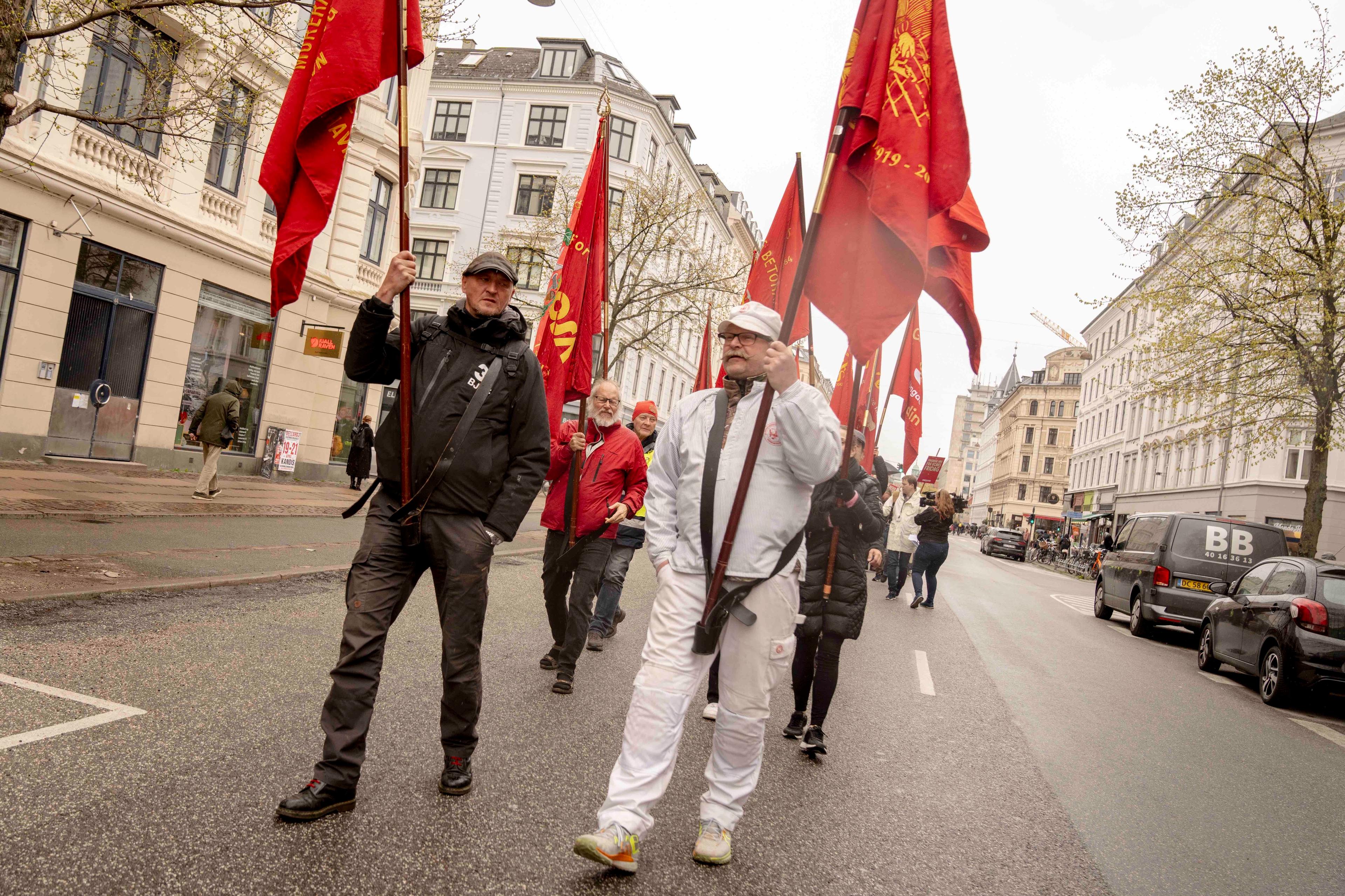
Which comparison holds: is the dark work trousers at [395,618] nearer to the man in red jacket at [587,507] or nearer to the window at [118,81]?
the man in red jacket at [587,507]

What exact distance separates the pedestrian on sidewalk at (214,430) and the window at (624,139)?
30.0 metres

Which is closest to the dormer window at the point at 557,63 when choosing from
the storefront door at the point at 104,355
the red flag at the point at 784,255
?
the storefront door at the point at 104,355

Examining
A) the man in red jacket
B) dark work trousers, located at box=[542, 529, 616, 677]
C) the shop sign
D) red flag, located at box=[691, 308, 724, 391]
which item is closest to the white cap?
the man in red jacket

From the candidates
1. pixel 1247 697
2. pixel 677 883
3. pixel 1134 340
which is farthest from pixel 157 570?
pixel 1134 340

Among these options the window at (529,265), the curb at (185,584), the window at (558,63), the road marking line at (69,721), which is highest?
the window at (558,63)

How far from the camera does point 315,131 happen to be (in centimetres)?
412

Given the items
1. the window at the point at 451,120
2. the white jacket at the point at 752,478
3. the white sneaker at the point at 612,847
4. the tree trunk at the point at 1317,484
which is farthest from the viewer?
the window at the point at 451,120

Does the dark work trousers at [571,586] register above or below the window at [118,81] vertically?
below

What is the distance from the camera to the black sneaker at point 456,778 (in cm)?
375

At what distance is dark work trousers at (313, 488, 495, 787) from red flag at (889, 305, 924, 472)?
958 centimetres

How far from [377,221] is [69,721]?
72.6 feet

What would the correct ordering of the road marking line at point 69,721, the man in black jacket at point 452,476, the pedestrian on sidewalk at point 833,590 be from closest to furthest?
the man in black jacket at point 452,476, the road marking line at point 69,721, the pedestrian on sidewalk at point 833,590

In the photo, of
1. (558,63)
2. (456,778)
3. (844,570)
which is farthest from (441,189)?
(456,778)

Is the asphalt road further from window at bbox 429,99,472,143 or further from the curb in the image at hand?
window at bbox 429,99,472,143
